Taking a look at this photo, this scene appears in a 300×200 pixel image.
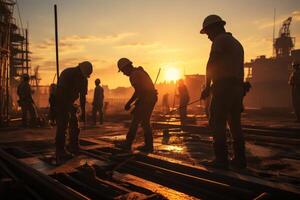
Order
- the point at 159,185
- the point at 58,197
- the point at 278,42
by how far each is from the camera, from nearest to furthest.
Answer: the point at 58,197 < the point at 159,185 < the point at 278,42

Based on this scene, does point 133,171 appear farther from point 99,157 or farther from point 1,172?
point 1,172

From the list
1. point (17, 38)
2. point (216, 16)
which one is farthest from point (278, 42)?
point (216, 16)

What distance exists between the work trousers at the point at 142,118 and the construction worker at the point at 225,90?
207 centimetres

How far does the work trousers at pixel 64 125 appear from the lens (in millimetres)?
6129

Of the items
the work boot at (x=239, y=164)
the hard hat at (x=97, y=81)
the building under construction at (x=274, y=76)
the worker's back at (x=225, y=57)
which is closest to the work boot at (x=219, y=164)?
the work boot at (x=239, y=164)

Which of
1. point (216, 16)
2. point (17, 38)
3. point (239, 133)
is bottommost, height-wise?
point (239, 133)

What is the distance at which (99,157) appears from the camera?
19.3ft

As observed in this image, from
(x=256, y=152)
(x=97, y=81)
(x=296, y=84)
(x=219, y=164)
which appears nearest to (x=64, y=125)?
(x=219, y=164)

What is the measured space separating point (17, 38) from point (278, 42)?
49.0m

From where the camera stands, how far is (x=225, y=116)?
16.1ft

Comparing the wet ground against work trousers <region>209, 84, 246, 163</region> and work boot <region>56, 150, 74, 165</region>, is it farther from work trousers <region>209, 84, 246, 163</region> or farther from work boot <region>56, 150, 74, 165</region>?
work boot <region>56, 150, 74, 165</region>

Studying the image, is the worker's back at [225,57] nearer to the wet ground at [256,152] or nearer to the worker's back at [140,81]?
the wet ground at [256,152]

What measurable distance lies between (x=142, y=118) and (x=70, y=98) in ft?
5.04

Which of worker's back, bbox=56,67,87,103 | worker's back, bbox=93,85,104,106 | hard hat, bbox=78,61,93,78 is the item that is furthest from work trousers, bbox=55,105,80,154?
worker's back, bbox=93,85,104,106
